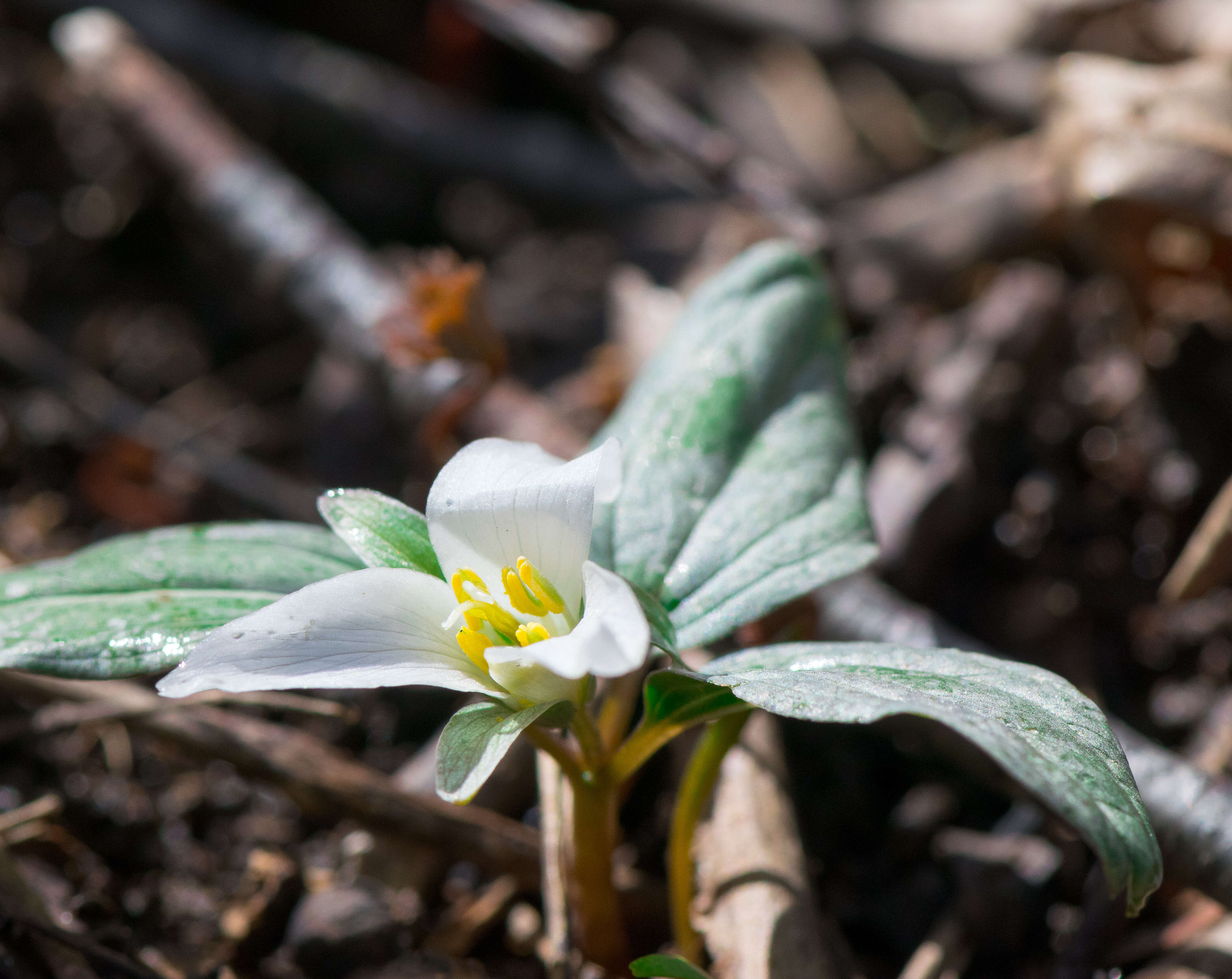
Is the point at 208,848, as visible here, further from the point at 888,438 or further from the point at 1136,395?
the point at 1136,395

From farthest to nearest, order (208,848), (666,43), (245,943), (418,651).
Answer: (666,43)
(208,848)
(245,943)
(418,651)

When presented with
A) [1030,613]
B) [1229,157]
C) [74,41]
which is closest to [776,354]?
[1030,613]

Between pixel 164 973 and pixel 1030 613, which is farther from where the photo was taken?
pixel 1030 613

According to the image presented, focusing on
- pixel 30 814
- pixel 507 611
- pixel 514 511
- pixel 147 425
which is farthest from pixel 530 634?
pixel 147 425

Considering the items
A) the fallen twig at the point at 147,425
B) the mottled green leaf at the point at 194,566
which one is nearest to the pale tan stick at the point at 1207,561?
the mottled green leaf at the point at 194,566

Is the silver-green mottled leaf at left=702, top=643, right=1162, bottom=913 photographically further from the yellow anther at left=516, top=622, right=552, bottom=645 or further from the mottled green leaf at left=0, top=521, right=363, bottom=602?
the mottled green leaf at left=0, top=521, right=363, bottom=602

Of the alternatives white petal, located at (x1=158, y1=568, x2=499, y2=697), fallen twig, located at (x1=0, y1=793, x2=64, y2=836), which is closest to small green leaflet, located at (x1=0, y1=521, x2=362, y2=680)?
white petal, located at (x1=158, y1=568, x2=499, y2=697)
